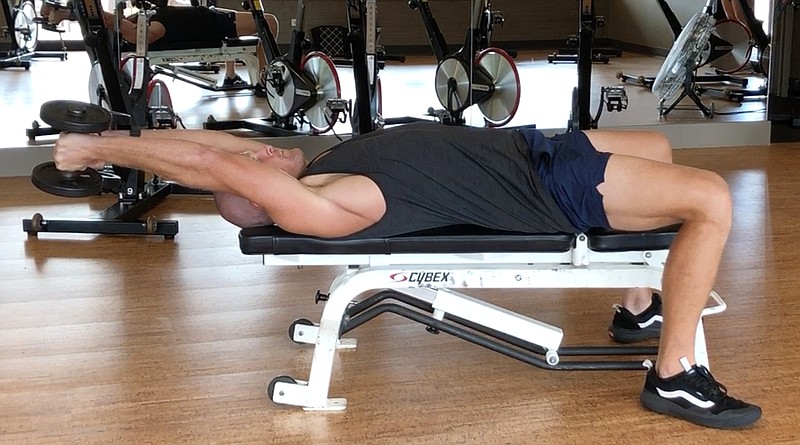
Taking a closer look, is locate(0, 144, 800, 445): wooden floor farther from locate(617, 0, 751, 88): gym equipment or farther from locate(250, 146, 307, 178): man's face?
locate(617, 0, 751, 88): gym equipment

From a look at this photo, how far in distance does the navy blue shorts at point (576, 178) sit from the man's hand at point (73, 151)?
0.92 metres

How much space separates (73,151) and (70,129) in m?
0.04

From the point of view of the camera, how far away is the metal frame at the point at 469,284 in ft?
6.56

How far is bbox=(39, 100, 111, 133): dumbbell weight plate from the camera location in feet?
6.04

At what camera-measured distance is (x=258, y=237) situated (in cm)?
198

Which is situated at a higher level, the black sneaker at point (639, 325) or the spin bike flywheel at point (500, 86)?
the spin bike flywheel at point (500, 86)

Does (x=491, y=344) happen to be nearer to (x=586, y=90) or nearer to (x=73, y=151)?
(x=73, y=151)

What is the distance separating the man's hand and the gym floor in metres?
0.55

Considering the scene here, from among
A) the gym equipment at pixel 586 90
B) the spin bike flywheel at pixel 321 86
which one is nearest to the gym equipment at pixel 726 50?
the gym equipment at pixel 586 90

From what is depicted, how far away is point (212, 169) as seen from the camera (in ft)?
6.16

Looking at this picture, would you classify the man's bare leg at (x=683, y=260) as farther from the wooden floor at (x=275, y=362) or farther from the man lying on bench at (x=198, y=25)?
the man lying on bench at (x=198, y=25)

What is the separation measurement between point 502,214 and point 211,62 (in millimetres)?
3458

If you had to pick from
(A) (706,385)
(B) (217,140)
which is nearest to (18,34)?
(B) (217,140)

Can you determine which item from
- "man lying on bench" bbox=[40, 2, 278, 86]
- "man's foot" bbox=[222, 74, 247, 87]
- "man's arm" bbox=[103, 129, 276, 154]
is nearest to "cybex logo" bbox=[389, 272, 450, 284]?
"man's arm" bbox=[103, 129, 276, 154]
